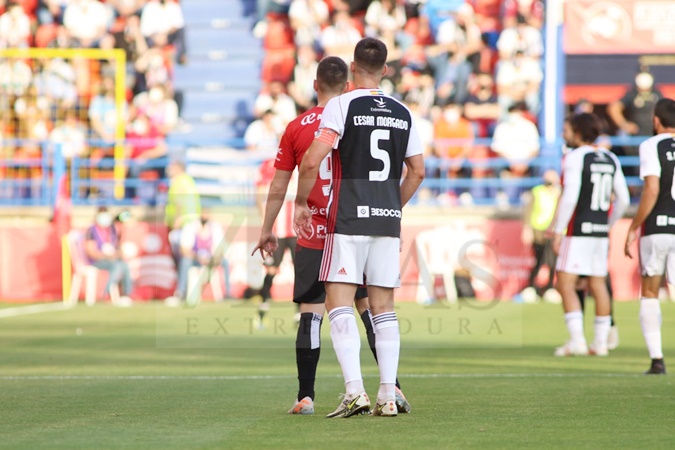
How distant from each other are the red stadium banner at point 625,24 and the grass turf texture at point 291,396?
1025 centimetres

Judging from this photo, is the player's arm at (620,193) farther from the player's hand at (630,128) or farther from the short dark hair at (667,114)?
the player's hand at (630,128)

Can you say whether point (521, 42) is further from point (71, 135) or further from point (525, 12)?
point (71, 135)

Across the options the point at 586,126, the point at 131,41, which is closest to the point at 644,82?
the point at 131,41

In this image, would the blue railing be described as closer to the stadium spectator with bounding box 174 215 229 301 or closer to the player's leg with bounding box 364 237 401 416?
the stadium spectator with bounding box 174 215 229 301

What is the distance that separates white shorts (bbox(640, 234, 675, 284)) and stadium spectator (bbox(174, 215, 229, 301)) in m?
12.2

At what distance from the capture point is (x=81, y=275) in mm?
21859

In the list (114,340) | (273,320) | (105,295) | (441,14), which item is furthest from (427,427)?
(441,14)

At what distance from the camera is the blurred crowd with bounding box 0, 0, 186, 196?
24.3 m

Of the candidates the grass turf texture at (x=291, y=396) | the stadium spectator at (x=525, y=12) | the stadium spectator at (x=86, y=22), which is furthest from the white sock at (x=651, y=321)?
the stadium spectator at (x=86, y=22)

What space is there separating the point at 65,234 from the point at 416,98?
729cm

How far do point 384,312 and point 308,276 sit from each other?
2.15 ft

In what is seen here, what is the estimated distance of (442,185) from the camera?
2256 cm

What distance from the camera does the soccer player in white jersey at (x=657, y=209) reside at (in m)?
10.2

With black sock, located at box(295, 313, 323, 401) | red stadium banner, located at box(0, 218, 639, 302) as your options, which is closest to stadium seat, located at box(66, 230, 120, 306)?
red stadium banner, located at box(0, 218, 639, 302)
